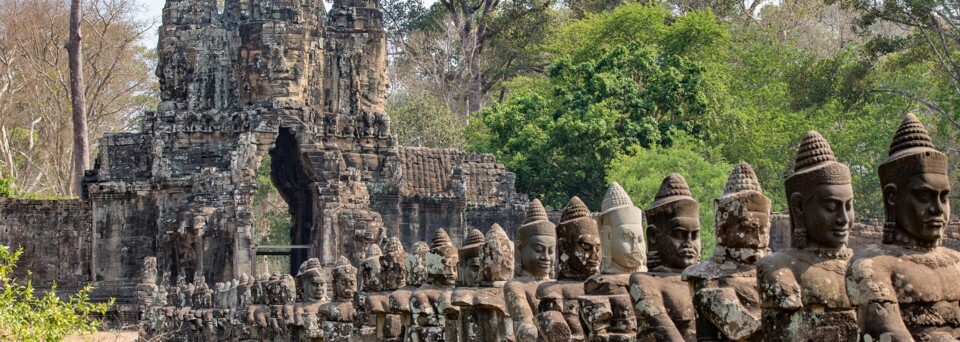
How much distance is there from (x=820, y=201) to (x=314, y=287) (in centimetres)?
1107

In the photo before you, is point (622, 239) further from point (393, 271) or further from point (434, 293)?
point (393, 271)

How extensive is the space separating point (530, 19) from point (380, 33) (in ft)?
58.3

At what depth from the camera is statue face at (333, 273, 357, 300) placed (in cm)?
1719

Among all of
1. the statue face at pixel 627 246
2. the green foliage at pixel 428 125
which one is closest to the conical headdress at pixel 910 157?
the statue face at pixel 627 246

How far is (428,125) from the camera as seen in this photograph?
163ft

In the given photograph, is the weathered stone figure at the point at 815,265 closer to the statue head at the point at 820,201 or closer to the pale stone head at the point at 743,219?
the statue head at the point at 820,201

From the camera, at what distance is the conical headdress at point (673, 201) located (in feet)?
31.5

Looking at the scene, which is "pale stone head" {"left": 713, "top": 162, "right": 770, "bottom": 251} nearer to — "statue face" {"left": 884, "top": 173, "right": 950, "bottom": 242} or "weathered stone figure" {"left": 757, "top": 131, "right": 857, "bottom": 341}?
"weathered stone figure" {"left": 757, "top": 131, "right": 857, "bottom": 341}

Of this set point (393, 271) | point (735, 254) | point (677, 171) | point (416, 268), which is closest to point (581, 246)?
point (735, 254)

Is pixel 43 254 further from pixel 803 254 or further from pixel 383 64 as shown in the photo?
pixel 803 254

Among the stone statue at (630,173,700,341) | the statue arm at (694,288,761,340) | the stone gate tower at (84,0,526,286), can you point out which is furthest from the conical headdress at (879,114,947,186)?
the stone gate tower at (84,0,526,286)

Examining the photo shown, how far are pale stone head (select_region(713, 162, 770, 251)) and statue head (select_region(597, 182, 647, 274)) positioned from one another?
173cm

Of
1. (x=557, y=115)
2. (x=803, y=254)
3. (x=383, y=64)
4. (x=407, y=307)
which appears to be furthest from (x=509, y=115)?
(x=803, y=254)

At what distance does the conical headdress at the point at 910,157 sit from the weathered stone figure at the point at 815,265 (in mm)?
366
